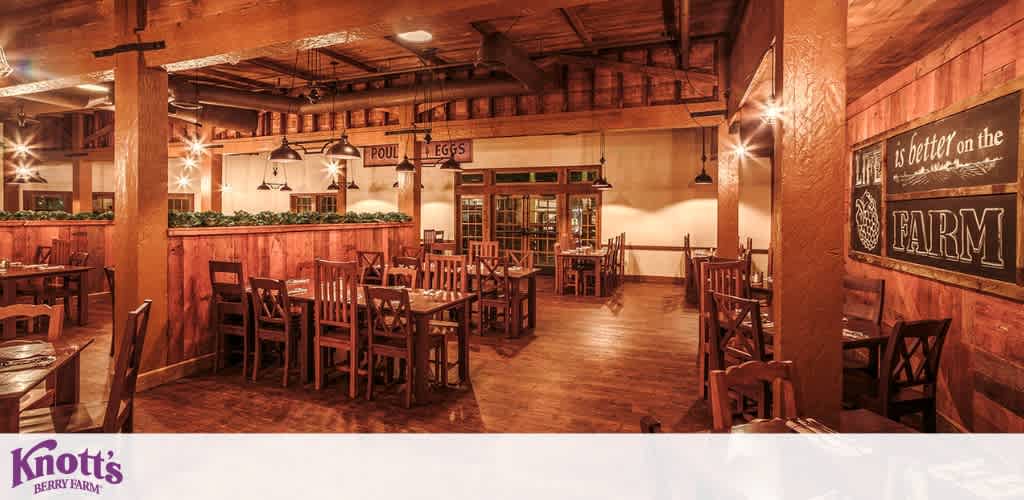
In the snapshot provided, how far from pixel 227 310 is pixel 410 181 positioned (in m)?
4.49

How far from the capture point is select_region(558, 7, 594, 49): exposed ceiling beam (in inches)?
233

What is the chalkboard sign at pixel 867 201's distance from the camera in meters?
5.05

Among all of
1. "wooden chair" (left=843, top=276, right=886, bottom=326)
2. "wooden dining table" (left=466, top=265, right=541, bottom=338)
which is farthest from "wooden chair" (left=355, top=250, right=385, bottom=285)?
"wooden chair" (left=843, top=276, right=886, bottom=326)

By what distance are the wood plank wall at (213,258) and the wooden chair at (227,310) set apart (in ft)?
0.44

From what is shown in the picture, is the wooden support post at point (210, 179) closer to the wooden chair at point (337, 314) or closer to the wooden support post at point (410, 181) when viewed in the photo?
the wooden support post at point (410, 181)

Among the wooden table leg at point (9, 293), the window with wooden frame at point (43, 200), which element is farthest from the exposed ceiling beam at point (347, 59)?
the window with wooden frame at point (43, 200)

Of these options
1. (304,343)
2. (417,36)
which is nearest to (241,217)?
(304,343)

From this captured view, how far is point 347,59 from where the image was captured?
25.8ft

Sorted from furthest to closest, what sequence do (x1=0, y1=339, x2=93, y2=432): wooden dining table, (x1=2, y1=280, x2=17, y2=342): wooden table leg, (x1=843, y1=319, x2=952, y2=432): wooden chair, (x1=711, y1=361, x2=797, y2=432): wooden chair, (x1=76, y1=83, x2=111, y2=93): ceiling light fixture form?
(x1=76, y1=83, x2=111, y2=93): ceiling light fixture
(x1=2, y1=280, x2=17, y2=342): wooden table leg
(x1=843, y1=319, x2=952, y2=432): wooden chair
(x1=0, y1=339, x2=93, y2=432): wooden dining table
(x1=711, y1=361, x2=797, y2=432): wooden chair

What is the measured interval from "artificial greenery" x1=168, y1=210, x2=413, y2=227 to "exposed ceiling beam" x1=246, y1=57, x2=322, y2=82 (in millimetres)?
2644

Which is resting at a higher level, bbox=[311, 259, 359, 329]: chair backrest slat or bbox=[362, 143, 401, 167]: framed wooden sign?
bbox=[362, 143, 401, 167]: framed wooden sign

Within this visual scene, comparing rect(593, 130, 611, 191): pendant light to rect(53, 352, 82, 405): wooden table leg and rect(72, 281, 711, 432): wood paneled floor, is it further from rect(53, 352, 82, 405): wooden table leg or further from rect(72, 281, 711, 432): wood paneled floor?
rect(53, 352, 82, 405): wooden table leg
